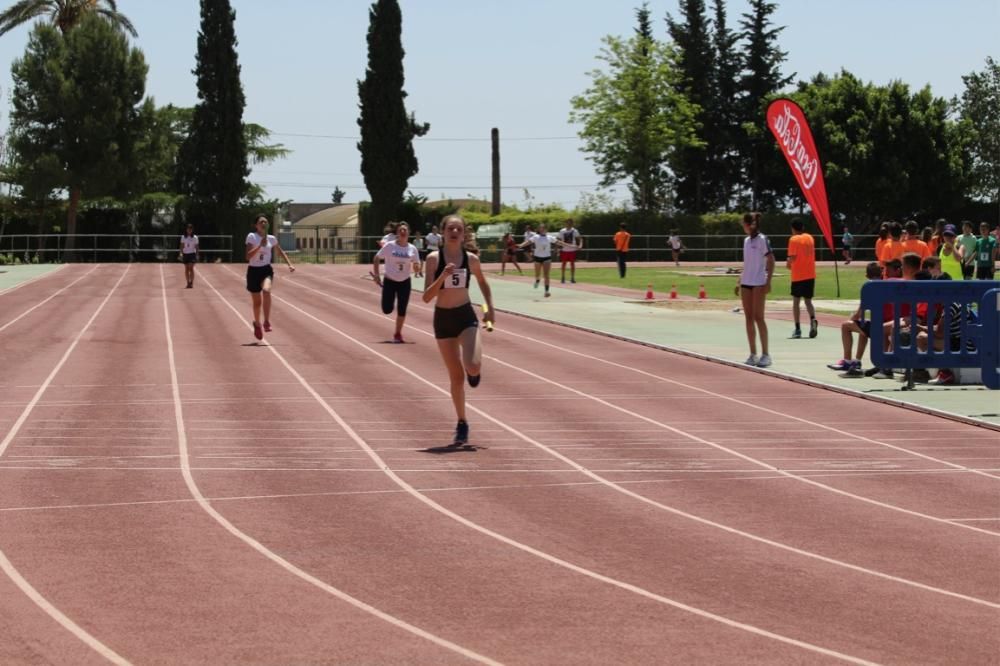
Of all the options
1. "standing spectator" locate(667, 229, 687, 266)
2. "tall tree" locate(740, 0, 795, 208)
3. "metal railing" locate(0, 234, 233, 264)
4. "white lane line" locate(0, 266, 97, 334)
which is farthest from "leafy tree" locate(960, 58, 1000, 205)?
"white lane line" locate(0, 266, 97, 334)

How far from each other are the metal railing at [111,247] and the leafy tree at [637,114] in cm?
2185

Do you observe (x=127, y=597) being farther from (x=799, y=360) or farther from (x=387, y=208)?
(x=387, y=208)

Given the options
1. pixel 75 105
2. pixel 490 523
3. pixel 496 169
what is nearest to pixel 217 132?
pixel 75 105

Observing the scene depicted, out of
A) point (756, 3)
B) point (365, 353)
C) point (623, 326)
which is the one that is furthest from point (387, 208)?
point (365, 353)

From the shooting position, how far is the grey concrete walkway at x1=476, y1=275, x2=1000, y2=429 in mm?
15242

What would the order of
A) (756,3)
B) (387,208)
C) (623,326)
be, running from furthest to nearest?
1. (756,3)
2. (387,208)
3. (623,326)

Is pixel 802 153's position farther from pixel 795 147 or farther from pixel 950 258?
pixel 950 258

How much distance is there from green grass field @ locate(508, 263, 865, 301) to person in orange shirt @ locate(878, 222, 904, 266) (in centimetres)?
1162

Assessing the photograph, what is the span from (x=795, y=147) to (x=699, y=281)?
50.3ft

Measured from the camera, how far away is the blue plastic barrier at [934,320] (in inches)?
620

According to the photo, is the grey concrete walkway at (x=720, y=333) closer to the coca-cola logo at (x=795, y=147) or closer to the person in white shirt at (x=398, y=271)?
the coca-cola logo at (x=795, y=147)

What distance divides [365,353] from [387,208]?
48.5 meters

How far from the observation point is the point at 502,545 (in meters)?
8.28

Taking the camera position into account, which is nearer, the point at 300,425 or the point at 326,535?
the point at 326,535
